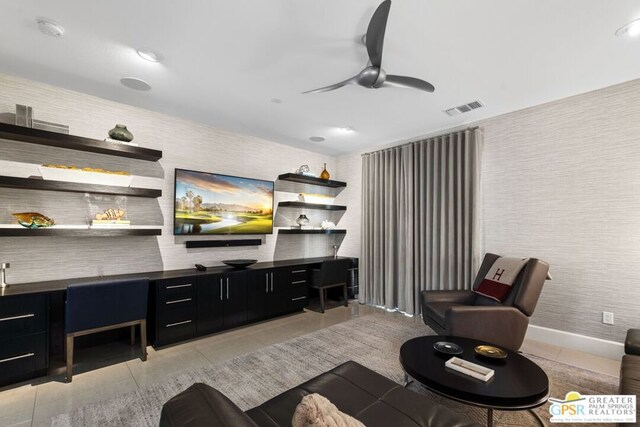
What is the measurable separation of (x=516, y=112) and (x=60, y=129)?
4.96m

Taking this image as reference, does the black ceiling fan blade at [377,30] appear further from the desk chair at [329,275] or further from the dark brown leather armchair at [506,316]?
the desk chair at [329,275]

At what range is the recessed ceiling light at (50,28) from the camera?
205 cm

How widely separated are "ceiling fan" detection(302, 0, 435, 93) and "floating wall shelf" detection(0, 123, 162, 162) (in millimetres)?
2351

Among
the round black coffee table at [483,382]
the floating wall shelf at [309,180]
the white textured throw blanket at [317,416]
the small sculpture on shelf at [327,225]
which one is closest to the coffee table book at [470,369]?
the round black coffee table at [483,382]

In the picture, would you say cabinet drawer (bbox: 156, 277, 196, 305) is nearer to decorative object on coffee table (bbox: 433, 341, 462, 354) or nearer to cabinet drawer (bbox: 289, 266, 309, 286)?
cabinet drawer (bbox: 289, 266, 309, 286)

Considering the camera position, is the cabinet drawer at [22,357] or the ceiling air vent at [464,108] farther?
the ceiling air vent at [464,108]

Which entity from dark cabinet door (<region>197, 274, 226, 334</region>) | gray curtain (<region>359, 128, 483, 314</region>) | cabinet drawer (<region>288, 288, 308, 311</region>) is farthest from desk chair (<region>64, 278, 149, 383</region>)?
gray curtain (<region>359, 128, 483, 314</region>)

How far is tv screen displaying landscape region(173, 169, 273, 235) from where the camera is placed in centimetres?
376

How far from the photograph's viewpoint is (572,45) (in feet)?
7.51

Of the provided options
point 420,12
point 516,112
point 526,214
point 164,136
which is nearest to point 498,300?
point 526,214

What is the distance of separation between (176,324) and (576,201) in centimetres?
451

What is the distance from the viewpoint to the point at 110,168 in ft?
10.8

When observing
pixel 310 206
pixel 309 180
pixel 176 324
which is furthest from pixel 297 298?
pixel 309 180

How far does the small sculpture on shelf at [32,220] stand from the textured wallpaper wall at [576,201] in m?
4.86
